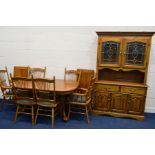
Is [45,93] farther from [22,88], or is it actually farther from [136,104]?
[136,104]

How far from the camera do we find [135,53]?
3299 mm

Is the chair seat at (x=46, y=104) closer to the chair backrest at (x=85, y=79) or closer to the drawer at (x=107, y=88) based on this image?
the chair backrest at (x=85, y=79)

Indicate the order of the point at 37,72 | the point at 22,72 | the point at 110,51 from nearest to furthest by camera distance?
the point at 110,51 → the point at 22,72 → the point at 37,72

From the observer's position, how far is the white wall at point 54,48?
3799 mm

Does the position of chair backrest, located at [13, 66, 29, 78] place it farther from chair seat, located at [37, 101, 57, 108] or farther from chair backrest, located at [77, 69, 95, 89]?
chair backrest, located at [77, 69, 95, 89]

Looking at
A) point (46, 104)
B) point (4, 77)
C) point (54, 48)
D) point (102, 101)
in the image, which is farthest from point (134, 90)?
point (4, 77)

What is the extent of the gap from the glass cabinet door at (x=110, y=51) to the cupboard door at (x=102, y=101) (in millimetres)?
626

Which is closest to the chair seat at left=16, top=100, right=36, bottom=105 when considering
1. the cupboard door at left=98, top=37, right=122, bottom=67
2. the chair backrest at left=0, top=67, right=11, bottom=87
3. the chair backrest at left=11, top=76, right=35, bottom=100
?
the chair backrest at left=11, top=76, right=35, bottom=100

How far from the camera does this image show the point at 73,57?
397 centimetres

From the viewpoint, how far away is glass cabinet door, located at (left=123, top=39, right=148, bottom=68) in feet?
10.6

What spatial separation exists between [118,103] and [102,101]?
0.33m

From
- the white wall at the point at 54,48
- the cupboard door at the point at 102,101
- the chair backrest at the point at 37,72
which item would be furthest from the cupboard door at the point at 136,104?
the chair backrest at the point at 37,72

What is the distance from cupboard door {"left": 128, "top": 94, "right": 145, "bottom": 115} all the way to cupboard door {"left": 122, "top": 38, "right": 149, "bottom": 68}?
0.62m
